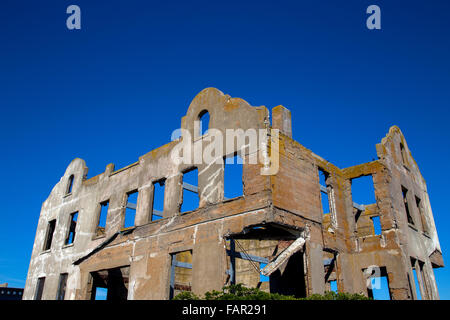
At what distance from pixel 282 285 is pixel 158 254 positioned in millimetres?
6442

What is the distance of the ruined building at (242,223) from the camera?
13.7 metres

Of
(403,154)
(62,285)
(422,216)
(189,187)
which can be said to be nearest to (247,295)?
(189,187)

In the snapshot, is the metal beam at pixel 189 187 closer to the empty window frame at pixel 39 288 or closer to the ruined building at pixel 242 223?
the ruined building at pixel 242 223

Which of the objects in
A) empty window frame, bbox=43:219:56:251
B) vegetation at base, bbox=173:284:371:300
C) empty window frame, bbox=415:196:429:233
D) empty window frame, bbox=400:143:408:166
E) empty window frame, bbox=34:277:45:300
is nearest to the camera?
vegetation at base, bbox=173:284:371:300

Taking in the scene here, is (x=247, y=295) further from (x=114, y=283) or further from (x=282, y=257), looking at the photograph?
(x=114, y=283)

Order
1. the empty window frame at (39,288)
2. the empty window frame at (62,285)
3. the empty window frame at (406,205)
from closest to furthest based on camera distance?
the empty window frame at (406,205) → the empty window frame at (62,285) → the empty window frame at (39,288)

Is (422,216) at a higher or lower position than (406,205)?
lower

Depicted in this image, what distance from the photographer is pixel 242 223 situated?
43.3ft

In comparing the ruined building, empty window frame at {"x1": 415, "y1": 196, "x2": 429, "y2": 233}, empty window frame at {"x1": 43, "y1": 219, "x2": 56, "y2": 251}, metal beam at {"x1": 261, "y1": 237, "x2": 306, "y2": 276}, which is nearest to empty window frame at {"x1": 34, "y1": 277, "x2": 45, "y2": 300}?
the ruined building

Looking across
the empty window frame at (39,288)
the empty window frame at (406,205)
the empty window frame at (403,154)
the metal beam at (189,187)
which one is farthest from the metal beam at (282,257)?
the empty window frame at (39,288)

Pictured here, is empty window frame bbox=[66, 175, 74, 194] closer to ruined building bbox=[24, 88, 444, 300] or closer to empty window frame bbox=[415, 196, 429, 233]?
ruined building bbox=[24, 88, 444, 300]

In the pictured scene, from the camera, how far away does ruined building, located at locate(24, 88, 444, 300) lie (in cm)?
1366

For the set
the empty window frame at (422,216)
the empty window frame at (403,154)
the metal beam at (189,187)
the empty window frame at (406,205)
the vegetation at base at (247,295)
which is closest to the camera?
the vegetation at base at (247,295)
